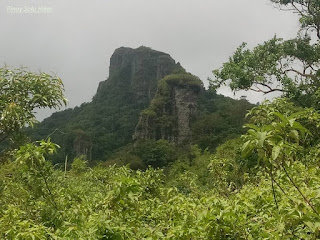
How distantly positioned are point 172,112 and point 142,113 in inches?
185

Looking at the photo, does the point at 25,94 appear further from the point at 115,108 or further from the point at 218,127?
the point at 115,108

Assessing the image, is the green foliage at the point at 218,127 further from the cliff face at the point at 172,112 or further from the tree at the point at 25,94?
the tree at the point at 25,94

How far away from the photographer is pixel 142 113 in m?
51.5

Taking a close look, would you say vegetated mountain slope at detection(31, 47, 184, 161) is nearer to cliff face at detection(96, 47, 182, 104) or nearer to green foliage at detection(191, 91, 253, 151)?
cliff face at detection(96, 47, 182, 104)

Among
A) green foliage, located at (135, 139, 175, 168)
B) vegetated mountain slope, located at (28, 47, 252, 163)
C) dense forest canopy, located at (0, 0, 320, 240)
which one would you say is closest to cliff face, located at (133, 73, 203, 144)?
vegetated mountain slope, located at (28, 47, 252, 163)

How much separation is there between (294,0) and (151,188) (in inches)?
463


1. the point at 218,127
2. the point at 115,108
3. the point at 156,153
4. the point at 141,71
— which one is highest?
the point at 141,71

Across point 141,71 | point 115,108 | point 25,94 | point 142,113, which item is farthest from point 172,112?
point 25,94

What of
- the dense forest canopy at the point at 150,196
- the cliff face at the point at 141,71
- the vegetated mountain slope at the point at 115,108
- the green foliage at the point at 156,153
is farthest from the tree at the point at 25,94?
the cliff face at the point at 141,71

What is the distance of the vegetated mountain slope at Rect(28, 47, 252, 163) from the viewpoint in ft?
149

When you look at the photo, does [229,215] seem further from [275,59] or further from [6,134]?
[275,59]

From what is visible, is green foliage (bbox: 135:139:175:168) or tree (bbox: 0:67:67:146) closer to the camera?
tree (bbox: 0:67:67:146)

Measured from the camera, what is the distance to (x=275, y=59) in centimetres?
1277

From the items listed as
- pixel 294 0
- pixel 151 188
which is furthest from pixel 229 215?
pixel 294 0
